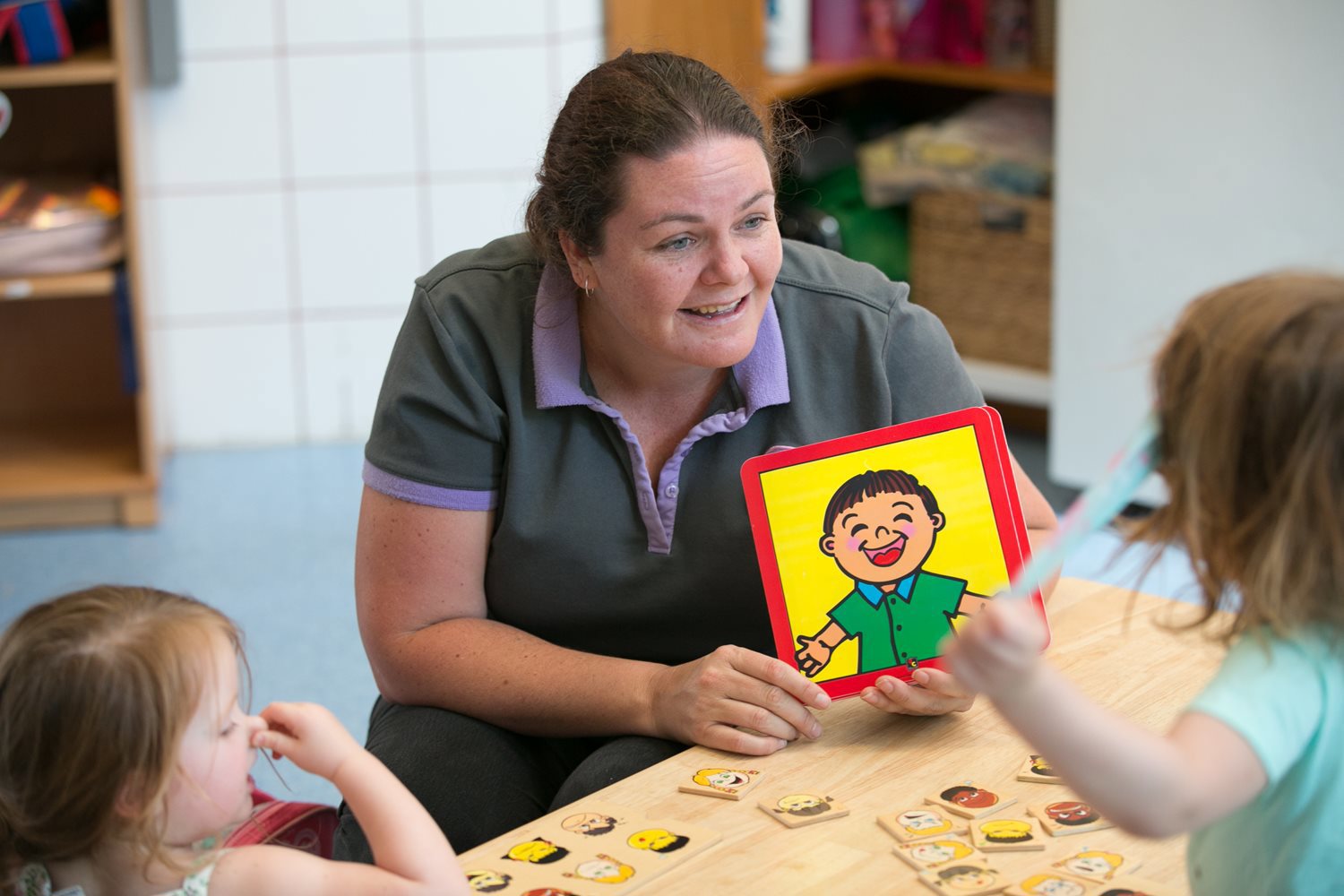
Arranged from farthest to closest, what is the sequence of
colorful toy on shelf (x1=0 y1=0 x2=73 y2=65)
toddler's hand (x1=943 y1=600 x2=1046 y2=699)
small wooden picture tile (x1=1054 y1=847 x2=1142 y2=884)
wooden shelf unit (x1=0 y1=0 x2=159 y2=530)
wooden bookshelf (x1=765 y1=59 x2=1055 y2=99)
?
wooden bookshelf (x1=765 y1=59 x2=1055 y2=99) → wooden shelf unit (x1=0 y1=0 x2=159 y2=530) → colorful toy on shelf (x1=0 y1=0 x2=73 y2=65) → small wooden picture tile (x1=1054 y1=847 x2=1142 y2=884) → toddler's hand (x1=943 y1=600 x2=1046 y2=699)

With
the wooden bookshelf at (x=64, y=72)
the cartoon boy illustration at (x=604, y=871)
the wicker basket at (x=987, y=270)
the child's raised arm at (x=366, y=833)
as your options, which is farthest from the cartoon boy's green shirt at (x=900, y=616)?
the wooden bookshelf at (x=64, y=72)

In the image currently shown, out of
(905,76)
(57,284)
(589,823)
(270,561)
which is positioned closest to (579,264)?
(589,823)

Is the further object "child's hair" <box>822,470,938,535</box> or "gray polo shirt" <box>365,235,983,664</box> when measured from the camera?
"gray polo shirt" <box>365,235,983,664</box>

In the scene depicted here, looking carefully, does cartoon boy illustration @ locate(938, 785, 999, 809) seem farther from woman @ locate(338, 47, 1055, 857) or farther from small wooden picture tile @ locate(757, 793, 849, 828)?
woman @ locate(338, 47, 1055, 857)

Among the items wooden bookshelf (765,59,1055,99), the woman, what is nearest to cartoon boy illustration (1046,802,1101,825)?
the woman

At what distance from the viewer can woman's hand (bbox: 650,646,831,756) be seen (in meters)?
1.45

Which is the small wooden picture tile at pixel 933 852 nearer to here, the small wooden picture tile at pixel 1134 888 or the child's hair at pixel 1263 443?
the small wooden picture tile at pixel 1134 888

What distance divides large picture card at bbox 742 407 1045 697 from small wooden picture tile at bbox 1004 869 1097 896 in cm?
30

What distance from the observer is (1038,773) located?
53.7 inches

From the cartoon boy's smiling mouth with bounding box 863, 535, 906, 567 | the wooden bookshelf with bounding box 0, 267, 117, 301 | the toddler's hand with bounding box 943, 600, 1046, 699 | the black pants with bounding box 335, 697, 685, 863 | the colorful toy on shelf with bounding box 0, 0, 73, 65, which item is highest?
the colorful toy on shelf with bounding box 0, 0, 73, 65

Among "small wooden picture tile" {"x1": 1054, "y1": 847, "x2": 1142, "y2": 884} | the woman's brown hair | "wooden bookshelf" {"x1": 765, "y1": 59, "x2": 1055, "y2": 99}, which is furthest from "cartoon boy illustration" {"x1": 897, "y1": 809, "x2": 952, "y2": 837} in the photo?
"wooden bookshelf" {"x1": 765, "y1": 59, "x2": 1055, "y2": 99}

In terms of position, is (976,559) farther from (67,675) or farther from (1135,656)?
(67,675)

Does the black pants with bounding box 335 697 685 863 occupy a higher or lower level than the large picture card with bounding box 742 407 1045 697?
lower

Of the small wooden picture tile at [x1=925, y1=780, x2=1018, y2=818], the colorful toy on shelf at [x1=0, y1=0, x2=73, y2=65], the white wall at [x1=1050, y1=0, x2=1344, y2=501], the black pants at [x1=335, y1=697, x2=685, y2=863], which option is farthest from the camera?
the colorful toy on shelf at [x1=0, y1=0, x2=73, y2=65]
